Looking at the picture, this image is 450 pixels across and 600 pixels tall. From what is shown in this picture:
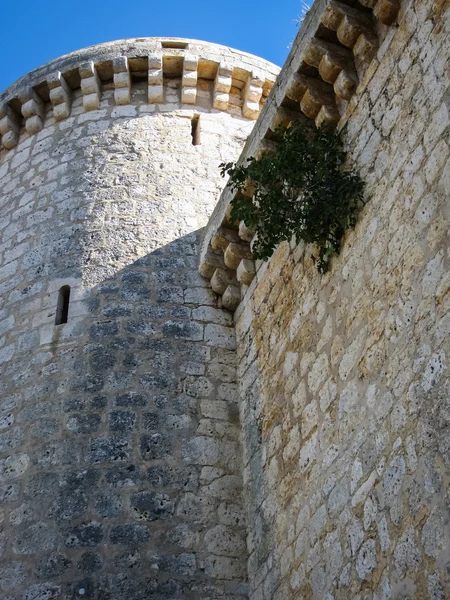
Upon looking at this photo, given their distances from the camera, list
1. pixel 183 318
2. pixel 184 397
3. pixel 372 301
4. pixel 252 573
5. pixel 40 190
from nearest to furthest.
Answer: pixel 372 301 → pixel 252 573 → pixel 184 397 → pixel 183 318 → pixel 40 190

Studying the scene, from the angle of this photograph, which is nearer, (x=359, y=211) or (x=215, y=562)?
(x=359, y=211)

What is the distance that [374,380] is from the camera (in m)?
4.09

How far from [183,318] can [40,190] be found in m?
1.87

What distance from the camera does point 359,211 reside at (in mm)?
4625

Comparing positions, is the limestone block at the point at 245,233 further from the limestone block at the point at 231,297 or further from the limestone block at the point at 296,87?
A: the limestone block at the point at 296,87

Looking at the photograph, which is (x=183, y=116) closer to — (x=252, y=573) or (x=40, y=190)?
(x=40, y=190)

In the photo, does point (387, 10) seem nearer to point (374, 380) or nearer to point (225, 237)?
point (374, 380)

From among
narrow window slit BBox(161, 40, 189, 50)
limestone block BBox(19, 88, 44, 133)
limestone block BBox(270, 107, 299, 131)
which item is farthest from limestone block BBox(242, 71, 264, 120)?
limestone block BBox(270, 107, 299, 131)

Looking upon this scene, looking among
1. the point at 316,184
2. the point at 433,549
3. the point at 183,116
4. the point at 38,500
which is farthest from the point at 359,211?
the point at 183,116

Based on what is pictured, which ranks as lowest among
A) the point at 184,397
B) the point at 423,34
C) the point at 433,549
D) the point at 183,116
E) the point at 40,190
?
the point at 433,549

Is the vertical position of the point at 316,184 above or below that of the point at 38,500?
above

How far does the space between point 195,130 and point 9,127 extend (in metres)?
1.73

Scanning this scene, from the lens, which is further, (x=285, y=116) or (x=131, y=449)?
(x=131, y=449)

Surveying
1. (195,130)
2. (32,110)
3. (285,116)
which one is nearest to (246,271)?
(285,116)
